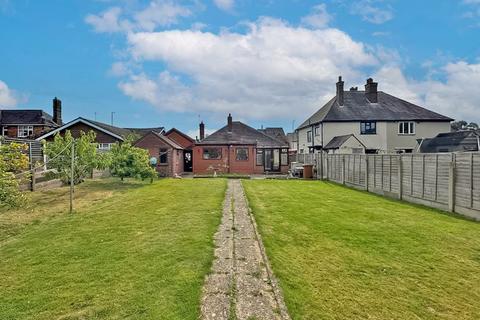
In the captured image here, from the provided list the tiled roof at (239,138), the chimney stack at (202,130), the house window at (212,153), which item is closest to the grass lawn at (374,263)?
the house window at (212,153)

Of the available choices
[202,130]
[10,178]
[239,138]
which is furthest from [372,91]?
[10,178]

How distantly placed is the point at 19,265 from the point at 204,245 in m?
3.22

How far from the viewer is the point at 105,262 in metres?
5.47

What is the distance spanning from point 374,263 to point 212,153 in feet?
88.2

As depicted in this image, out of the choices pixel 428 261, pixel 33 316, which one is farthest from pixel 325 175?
pixel 33 316

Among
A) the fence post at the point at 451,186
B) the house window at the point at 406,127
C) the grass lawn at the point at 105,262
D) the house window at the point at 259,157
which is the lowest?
the grass lawn at the point at 105,262

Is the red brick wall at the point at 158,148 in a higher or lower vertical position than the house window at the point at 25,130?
lower

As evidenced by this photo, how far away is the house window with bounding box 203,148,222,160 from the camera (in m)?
31.8

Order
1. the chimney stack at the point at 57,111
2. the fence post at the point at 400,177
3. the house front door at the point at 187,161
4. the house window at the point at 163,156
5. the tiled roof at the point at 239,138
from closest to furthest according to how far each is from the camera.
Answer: the fence post at the point at 400,177
the house window at the point at 163,156
the tiled roof at the point at 239,138
the house front door at the point at 187,161
the chimney stack at the point at 57,111

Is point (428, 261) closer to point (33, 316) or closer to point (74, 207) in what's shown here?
point (33, 316)

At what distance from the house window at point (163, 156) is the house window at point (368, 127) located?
21251 millimetres

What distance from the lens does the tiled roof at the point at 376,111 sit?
A: 3472cm

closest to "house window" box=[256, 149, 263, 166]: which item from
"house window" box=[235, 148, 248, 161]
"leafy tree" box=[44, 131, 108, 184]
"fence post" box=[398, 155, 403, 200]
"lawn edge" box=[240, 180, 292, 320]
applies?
"house window" box=[235, 148, 248, 161]

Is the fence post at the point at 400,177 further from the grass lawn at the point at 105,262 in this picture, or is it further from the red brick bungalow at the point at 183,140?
the red brick bungalow at the point at 183,140
